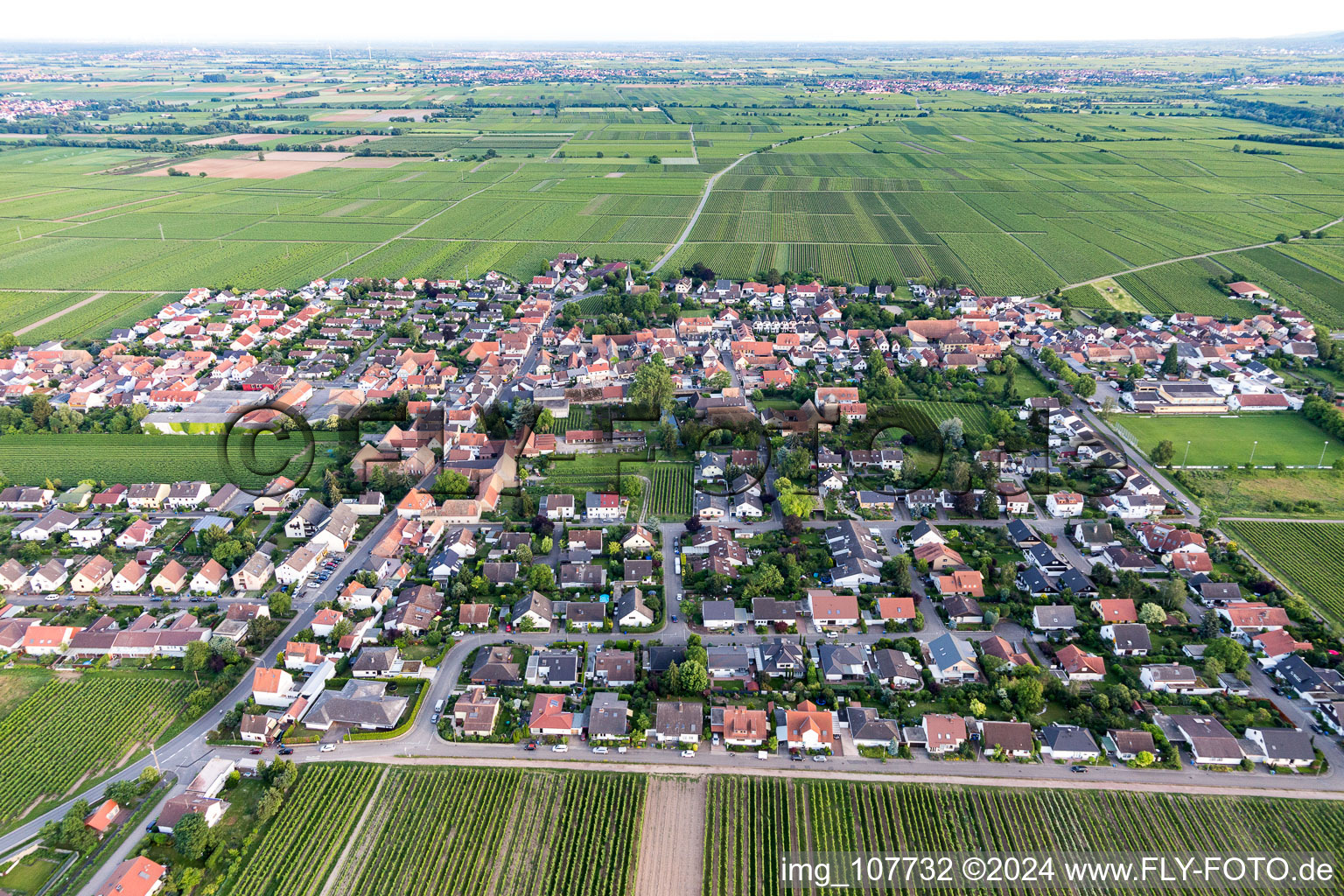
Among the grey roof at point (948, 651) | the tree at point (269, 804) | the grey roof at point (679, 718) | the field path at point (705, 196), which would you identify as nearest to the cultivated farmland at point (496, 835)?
the grey roof at point (679, 718)

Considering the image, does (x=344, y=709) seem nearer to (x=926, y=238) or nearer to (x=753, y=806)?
(x=753, y=806)

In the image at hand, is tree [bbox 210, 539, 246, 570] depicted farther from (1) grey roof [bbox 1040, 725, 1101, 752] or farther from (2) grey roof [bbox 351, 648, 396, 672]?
(1) grey roof [bbox 1040, 725, 1101, 752]

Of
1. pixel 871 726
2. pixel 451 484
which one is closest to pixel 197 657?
pixel 451 484

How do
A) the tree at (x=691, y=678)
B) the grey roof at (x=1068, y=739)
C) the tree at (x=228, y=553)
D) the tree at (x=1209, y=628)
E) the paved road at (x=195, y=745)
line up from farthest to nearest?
1. the tree at (x=228, y=553)
2. the tree at (x=1209, y=628)
3. the tree at (x=691, y=678)
4. the grey roof at (x=1068, y=739)
5. the paved road at (x=195, y=745)

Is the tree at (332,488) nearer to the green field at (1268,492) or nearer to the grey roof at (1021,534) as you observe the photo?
the grey roof at (1021,534)

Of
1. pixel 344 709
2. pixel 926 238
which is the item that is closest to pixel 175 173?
pixel 926 238

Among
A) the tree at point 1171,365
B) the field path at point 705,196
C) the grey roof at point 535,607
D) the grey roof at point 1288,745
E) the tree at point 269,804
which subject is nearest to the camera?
the tree at point 269,804

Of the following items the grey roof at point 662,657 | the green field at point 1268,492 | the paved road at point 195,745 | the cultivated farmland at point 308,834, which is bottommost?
the cultivated farmland at point 308,834
